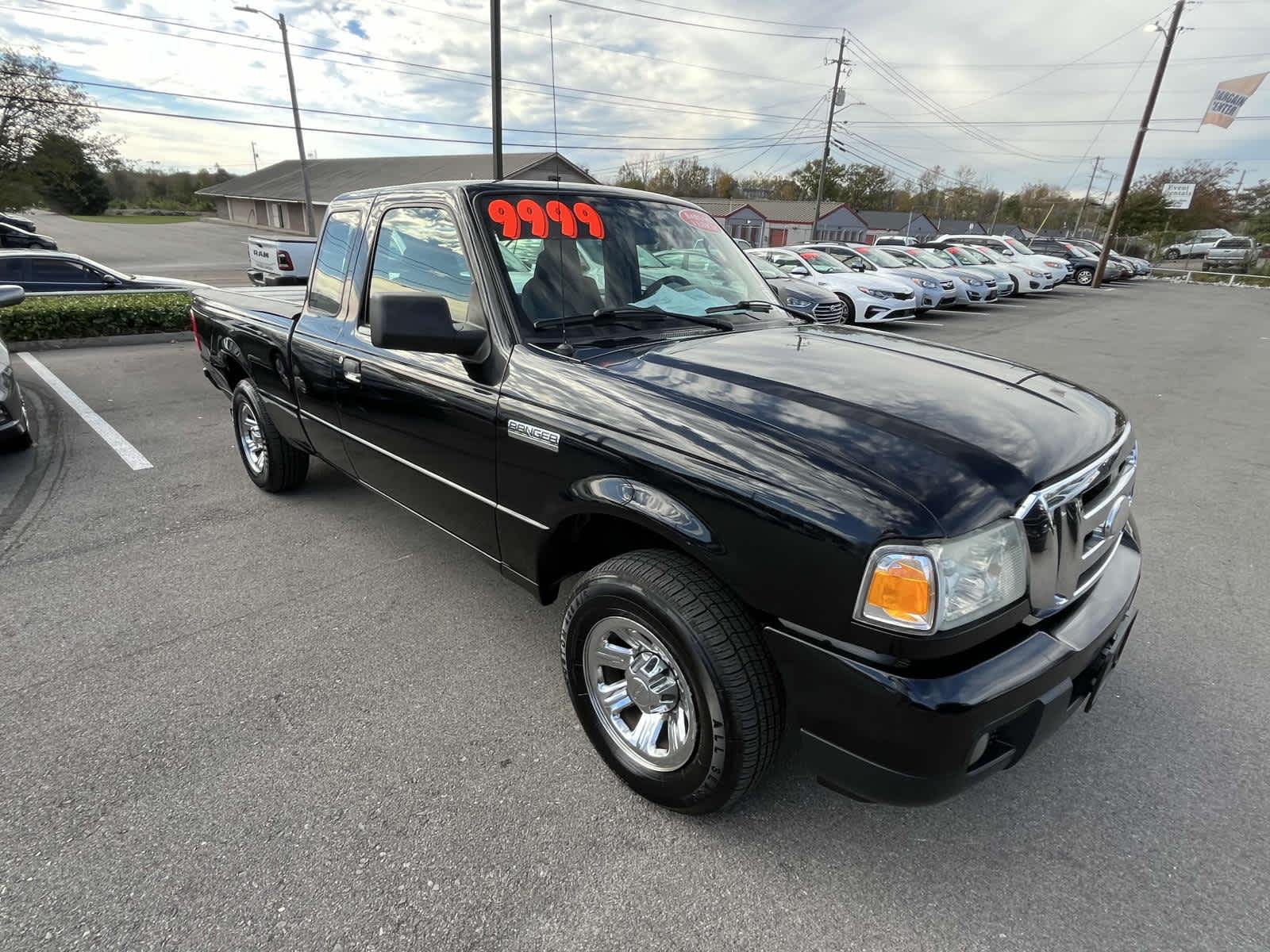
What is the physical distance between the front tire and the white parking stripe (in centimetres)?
459

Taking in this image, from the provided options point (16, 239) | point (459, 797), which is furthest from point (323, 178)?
point (459, 797)

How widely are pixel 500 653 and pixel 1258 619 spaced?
12.2ft

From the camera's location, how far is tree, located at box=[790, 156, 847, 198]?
8344 cm

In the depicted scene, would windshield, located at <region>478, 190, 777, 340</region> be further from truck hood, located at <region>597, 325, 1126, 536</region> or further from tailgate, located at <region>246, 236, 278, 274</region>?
tailgate, located at <region>246, 236, 278, 274</region>

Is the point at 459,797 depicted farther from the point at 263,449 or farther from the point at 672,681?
the point at 263,449

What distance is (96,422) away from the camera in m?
6.22

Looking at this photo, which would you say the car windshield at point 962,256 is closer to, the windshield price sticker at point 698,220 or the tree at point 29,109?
the windshield price sticker at point 698,220

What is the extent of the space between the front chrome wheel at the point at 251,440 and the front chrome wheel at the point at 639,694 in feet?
10.8

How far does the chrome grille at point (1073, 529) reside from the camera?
1754 mm

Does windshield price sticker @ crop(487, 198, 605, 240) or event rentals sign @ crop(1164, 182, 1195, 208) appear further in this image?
event rentals sign @ crop(1164, 182, 1195, 208)

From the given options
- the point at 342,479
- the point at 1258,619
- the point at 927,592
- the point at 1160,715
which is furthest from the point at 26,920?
the point at 1258,619

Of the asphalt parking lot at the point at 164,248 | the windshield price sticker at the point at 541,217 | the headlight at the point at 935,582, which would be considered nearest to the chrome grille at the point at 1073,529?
the headlight at the point at 935,582

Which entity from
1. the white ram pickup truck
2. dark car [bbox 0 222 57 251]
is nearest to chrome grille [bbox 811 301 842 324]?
the white ram pickup truck

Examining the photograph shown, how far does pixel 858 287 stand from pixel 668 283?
11.5 m
